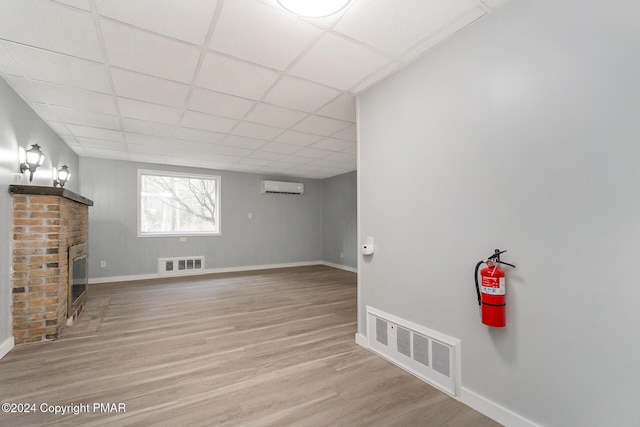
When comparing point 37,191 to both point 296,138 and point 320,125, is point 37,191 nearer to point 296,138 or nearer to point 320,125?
point 296,138

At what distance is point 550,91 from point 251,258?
6.68m

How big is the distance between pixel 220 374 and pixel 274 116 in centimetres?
275

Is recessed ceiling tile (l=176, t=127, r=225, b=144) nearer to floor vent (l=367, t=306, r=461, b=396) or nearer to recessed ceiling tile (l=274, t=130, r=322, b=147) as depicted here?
A: recessed ceiling tile (l=274, t=130, r=322, b=147)

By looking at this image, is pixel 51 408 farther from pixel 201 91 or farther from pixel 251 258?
pixel 251 258

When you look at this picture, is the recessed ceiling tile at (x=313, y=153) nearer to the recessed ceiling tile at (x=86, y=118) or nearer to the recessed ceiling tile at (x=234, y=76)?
the recessed ceiling tile at (x=234, y=76)

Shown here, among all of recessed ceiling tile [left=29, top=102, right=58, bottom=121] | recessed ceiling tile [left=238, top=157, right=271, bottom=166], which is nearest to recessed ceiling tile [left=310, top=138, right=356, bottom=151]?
recessed ceiling tile [left=238, top=157, right=271, bottom=166]

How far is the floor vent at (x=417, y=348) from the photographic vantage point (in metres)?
1.92

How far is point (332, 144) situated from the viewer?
4.49 m

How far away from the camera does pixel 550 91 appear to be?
4.78ft

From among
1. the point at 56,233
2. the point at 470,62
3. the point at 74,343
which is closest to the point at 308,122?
the point at 470,62

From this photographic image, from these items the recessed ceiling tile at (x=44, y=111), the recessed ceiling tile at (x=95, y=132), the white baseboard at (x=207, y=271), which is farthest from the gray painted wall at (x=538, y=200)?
the white baseboard at (x=207, y=271)

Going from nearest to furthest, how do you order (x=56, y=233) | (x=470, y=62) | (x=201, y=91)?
1. (x=470, y=62)
2. (x=201, y=91)
3. (x=56, y=233)

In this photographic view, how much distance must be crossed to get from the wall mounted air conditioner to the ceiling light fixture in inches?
222

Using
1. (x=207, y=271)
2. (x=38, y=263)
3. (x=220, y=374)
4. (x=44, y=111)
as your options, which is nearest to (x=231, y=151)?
(x=44, y=111)
